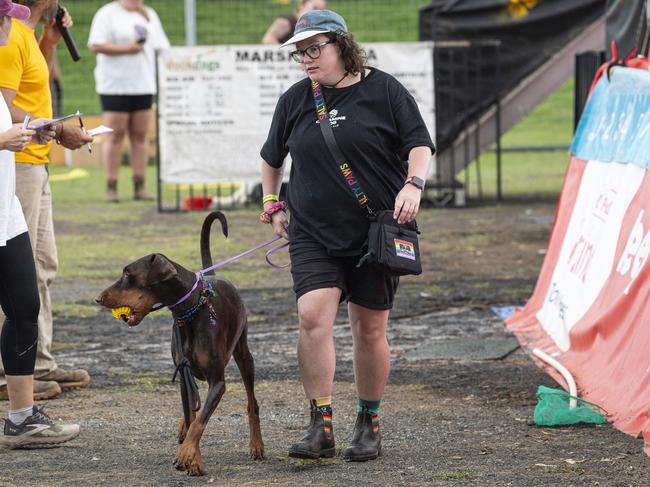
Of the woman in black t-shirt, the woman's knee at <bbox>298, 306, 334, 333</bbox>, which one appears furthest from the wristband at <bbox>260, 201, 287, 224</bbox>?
the woman's knee at <bbox>298, 306, 334, 333</bbox>

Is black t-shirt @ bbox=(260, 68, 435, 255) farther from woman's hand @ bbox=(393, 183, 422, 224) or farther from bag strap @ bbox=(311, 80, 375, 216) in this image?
woman's hand @ bbox=(393, 183, 422, 224)

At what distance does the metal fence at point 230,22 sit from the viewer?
28.1m

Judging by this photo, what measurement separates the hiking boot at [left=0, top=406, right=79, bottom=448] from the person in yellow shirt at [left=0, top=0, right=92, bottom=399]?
960 millimetres

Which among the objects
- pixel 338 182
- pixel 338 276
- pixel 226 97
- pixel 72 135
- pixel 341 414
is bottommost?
pixel 341 414

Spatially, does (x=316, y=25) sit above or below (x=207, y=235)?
above

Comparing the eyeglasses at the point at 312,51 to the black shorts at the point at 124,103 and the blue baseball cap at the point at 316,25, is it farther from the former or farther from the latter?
the black shorts at the point at 124,103

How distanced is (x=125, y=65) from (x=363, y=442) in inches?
419

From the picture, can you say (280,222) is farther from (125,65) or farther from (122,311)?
(125,65)

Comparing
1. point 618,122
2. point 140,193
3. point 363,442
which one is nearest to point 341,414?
point 363,442

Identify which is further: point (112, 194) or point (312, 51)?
point (112, 194)

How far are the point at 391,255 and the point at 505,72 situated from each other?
34.2 feet

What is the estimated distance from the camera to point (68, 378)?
6.94m

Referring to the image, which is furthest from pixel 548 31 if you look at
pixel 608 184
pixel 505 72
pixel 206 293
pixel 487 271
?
pixel 206 293

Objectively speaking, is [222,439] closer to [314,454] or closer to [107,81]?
[314,454]
